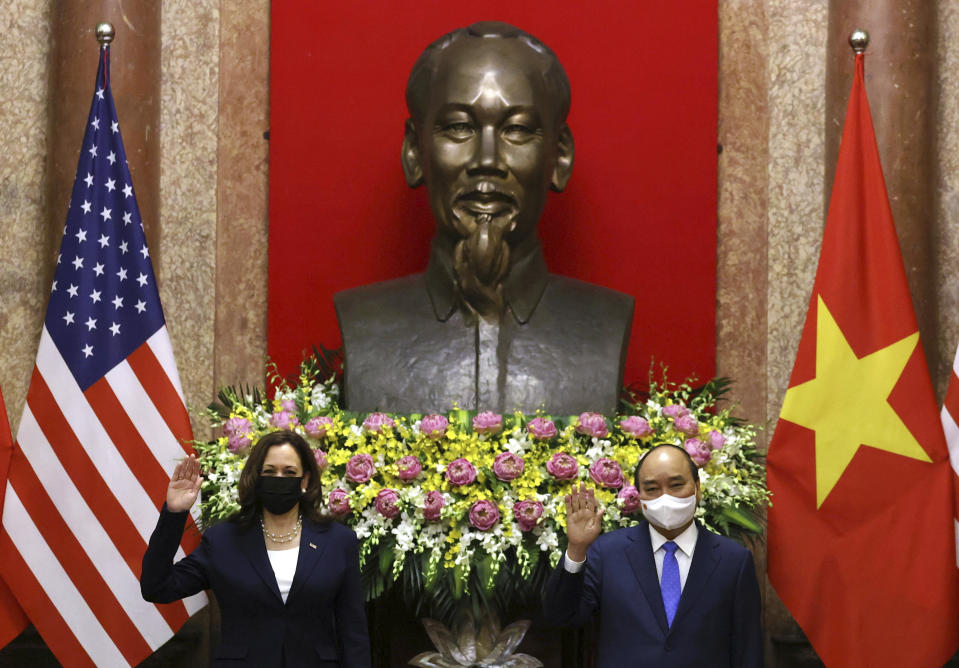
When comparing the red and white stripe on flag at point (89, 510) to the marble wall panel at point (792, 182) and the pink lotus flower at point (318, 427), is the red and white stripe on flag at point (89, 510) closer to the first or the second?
the pink lotus flower at point (318, 427)

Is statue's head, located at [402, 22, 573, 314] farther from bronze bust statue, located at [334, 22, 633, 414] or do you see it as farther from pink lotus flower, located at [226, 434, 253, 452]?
pink lotus flower, located at [226, 434, 253, 452]

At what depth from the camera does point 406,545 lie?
16.7 ft

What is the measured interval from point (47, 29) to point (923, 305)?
419 centimetres

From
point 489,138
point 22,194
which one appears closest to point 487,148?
point 489,138

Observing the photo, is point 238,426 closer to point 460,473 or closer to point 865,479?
point 460,473

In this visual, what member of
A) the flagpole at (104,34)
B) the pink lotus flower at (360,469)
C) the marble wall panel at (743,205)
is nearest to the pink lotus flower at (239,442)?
the pink lotus flower at (360,469)

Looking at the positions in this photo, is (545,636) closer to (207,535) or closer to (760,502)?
(760,502)

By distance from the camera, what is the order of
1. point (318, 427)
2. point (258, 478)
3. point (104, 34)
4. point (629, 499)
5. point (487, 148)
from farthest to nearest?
Answer: point (104, 34), point (487, 148), point (318, 427), point (629, 499), point (258, 478)

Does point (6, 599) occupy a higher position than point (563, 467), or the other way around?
point (563, 467)

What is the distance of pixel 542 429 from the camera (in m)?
5.33

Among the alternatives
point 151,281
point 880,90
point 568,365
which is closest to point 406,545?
point 568,365

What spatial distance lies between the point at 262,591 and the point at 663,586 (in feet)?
3.87

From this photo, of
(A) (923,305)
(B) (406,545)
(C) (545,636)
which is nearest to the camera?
(B) (406,545)

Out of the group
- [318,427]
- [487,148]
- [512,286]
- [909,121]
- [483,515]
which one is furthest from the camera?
[909,121]
